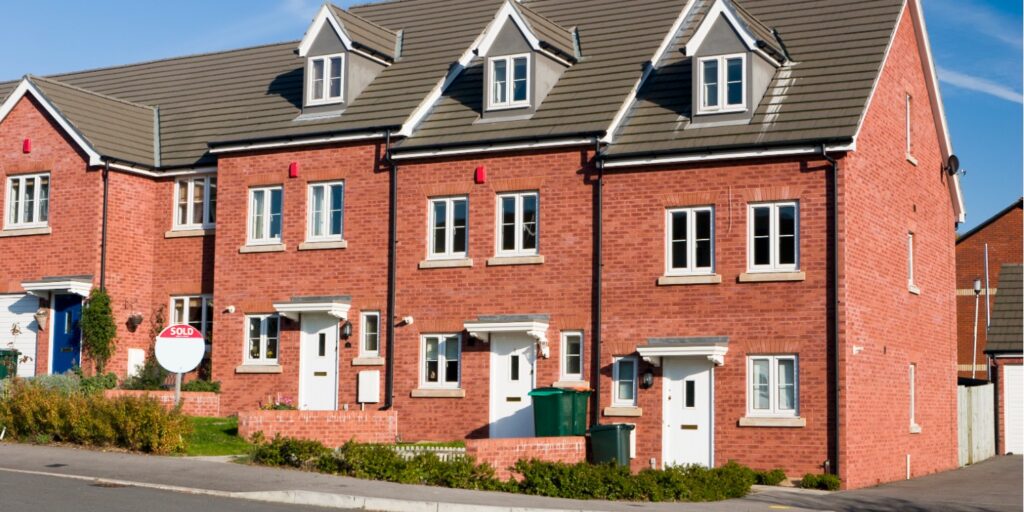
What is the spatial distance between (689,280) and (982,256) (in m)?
27.2

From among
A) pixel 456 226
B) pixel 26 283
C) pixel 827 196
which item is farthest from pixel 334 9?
pixel 827 196

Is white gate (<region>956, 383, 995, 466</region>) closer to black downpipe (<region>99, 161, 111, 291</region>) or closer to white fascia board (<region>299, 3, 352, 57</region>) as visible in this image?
white fascia board (<region>299, 3, 352, 57</region>)

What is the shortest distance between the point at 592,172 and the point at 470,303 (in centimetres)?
376

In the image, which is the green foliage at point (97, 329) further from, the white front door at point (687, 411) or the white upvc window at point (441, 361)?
the white front door at point (687, 411)

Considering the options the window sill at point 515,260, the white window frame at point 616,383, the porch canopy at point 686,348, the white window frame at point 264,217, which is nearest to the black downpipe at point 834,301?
the porch canopy at point 686,348

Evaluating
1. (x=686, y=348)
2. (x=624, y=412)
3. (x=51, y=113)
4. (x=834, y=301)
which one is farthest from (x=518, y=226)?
(x=51, y=113)

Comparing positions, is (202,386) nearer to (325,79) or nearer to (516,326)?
(325,79)

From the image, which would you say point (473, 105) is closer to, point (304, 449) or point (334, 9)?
point (334, 9)

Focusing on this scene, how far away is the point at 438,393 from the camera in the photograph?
2811 centimetres

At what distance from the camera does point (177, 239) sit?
32.7 m

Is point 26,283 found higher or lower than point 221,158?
lower

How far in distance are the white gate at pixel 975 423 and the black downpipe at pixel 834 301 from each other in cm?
961

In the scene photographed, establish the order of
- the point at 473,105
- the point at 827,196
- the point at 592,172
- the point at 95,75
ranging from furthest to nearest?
the point at 95,75 → the point at 473,105 → the point at 592,172 → the point at 827,196

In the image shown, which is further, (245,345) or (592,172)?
(245,345)
